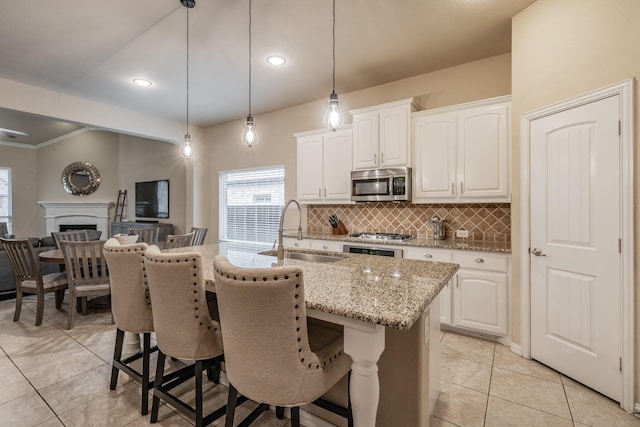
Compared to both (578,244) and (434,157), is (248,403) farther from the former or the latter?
(434,157)

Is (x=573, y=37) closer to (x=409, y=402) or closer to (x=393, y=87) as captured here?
(x=393, y=87)

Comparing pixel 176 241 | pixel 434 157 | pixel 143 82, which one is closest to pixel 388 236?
pixel 434 157

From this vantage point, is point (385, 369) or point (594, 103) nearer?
point (385, 369)

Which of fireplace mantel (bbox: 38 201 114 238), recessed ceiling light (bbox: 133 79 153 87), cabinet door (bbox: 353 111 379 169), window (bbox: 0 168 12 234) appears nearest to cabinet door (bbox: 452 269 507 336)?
cabinet door (bbox: 353 111 379 169)

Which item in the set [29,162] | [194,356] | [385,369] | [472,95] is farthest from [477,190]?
[29,162]

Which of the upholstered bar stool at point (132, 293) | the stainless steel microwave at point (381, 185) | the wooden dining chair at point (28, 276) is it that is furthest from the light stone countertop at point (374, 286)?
the wooden dining chair at point (28, 276)

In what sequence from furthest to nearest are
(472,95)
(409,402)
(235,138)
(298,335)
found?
(235,138)
(472,95)
(409,402)
(298,335)

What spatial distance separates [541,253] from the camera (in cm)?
242

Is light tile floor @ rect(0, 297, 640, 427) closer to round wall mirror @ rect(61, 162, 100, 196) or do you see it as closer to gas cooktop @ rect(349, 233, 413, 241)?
gas cooktop @ rect(349, 233, 413, 241)

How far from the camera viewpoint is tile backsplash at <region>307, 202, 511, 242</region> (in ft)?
10.5

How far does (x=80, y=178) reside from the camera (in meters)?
7.68

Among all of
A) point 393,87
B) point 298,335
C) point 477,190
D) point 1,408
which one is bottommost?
point 1,408

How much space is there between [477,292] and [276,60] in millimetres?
3062

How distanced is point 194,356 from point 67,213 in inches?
322
